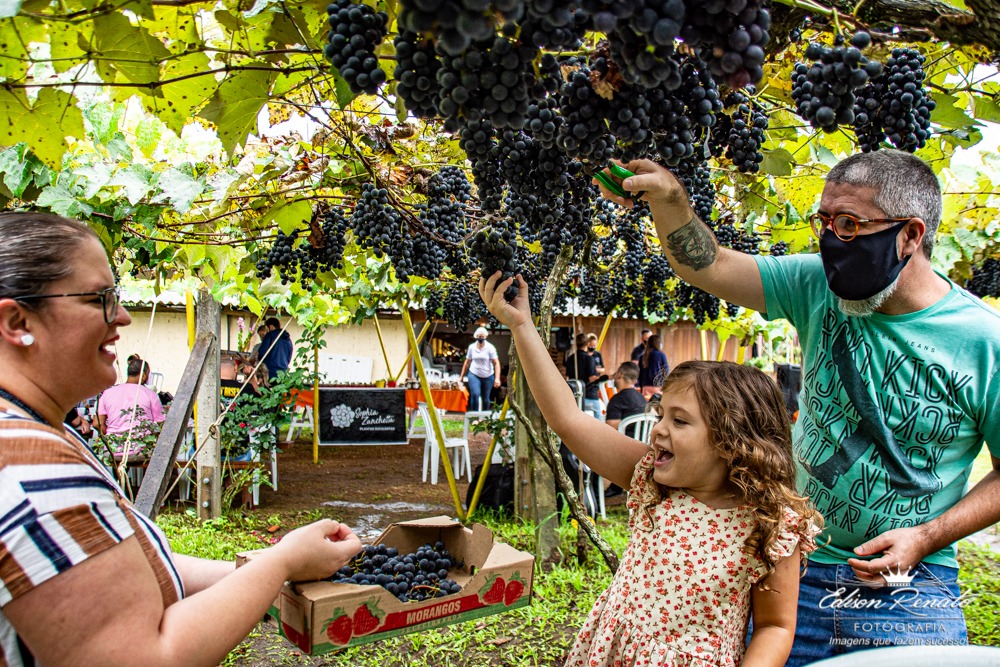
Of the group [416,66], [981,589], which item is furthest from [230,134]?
[981,589]

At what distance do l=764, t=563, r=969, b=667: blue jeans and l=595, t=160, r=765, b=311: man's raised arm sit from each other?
0.74 metres

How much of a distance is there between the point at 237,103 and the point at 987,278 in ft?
25.9

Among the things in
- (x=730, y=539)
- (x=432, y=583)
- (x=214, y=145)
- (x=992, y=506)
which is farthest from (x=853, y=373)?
(x=214, y=145)

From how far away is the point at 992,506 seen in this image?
1.53 metres

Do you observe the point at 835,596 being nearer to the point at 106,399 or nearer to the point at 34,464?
the point at 34,464

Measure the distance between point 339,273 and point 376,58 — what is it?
3.11 metres

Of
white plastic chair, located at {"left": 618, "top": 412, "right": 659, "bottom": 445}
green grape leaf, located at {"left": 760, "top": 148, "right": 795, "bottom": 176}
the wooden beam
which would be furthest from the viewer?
white plastic chair, located at {"left": 618, "top": 412, "right": 659, "bottom": 445}

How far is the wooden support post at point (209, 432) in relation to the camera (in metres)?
5.30

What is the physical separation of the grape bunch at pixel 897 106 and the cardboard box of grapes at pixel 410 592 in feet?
4.29

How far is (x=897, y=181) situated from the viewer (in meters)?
1.50

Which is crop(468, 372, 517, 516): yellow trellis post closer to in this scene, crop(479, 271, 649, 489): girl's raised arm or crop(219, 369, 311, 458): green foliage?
crop(219, 369, 311, 458): green foliage

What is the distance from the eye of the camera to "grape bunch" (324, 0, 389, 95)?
4.02 feet

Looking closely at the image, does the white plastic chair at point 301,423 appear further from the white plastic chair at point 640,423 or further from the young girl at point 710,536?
the young girl at point 710,536

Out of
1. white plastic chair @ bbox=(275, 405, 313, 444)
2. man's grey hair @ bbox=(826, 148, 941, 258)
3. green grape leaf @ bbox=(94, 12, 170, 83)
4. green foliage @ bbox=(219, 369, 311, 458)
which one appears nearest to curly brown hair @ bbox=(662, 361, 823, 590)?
man's grey hair @ bbox=(826, 148, 941, 258)
